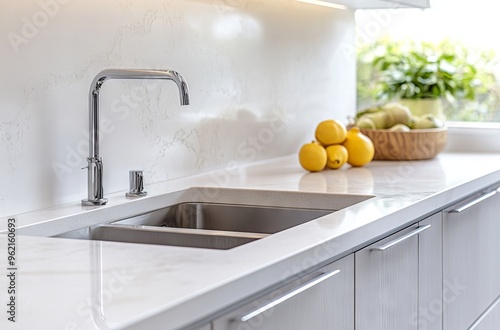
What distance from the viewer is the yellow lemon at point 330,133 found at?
262cm

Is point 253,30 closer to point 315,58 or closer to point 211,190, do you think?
point 315,58

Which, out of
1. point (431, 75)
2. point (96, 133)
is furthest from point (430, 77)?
point (96, 133)

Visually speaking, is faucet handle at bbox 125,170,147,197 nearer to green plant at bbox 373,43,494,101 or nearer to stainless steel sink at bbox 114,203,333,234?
stainless steel sink at bbox 114,203,333,234

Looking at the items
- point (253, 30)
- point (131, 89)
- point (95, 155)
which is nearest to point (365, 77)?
point (253, 30)

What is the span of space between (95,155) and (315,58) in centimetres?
142

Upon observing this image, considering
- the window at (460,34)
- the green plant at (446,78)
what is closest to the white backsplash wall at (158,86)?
the green plant at (446,78)

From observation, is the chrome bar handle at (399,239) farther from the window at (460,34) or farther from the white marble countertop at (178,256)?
the window at (460,34)

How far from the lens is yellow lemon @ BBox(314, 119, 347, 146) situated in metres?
2.62

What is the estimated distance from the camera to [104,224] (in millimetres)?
1854
